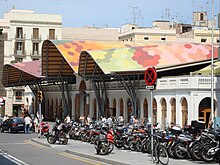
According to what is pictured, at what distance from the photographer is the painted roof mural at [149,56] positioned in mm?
48656

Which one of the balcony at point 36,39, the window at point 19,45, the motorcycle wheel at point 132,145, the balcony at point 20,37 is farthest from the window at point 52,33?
the motorcycle wheel at point 132,145

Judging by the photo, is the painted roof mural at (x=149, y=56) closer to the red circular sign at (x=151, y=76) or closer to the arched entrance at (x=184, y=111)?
the arched entrance at (x=184, y=111)

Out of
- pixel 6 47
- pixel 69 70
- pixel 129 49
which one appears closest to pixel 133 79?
pixel 129 49

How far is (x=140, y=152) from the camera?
23.6 meters

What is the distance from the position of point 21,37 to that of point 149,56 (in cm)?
4247

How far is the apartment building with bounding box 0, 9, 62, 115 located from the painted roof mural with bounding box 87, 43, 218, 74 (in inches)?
1474

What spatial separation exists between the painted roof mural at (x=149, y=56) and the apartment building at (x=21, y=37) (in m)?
37.4

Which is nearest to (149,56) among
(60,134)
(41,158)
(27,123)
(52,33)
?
(27,123)

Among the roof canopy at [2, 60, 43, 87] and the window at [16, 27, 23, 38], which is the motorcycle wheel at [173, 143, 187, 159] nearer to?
the roof canopy at [2, 60, 43, 87]

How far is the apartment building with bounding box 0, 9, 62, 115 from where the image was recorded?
8844 centimetres

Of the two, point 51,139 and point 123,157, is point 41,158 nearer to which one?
point 123,157

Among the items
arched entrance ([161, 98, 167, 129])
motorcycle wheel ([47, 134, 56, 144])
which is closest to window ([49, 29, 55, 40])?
arched entrance ([161, 98, 167, 129])

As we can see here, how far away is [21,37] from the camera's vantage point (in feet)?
293

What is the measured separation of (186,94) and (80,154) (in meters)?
17.3
